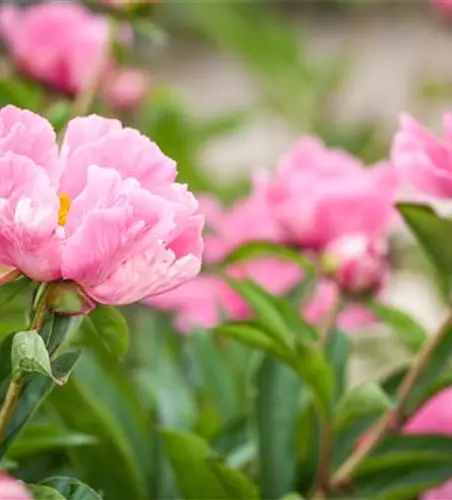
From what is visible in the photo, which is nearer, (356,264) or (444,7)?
(356,264)

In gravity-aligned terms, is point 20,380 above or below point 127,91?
above

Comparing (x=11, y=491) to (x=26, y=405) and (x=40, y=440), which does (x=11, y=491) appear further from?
(x=40, y=440)

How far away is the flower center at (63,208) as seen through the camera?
15.5 inches

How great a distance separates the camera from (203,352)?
75 cm

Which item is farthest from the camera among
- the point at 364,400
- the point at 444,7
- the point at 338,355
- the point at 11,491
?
the point at 444,7

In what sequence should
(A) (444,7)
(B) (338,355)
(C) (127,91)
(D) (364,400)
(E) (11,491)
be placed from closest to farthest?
(E) (11,491), (D) (364,400), (B) (338,355), (C) (127,91), (A) (444,7)

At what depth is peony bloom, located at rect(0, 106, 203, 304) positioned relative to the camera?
0.37 m

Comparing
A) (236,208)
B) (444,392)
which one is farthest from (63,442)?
(236,208)

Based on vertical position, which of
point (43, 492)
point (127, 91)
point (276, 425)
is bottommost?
point (127, 91)

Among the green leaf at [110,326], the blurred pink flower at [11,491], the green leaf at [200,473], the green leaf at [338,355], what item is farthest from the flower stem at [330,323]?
the blurred pink flower at [11,491]

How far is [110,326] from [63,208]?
54 mm

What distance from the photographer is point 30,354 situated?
1.20 ft

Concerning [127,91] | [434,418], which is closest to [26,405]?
[434,418]

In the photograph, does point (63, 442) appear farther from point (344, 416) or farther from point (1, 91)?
point (1, 91)
